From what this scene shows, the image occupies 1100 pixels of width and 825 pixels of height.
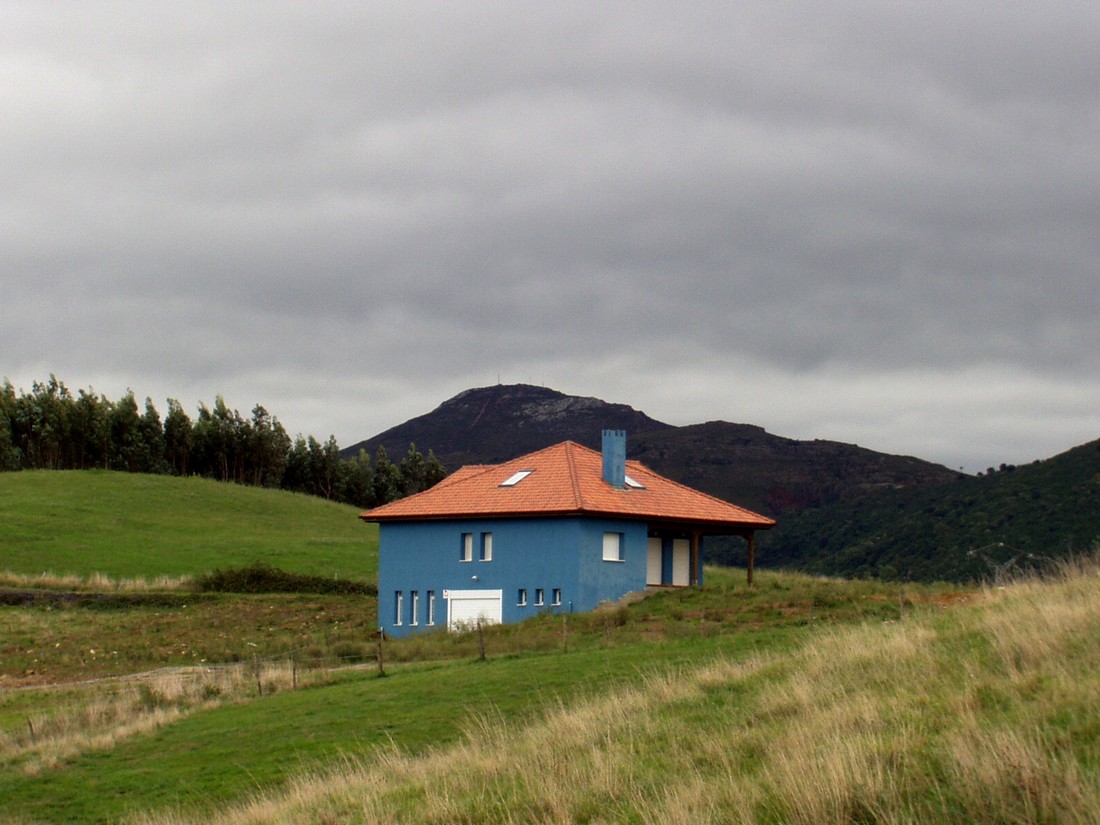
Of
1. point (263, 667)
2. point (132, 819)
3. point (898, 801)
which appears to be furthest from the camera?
point (263, 667)

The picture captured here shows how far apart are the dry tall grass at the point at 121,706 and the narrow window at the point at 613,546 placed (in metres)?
13.0

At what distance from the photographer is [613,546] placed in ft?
144

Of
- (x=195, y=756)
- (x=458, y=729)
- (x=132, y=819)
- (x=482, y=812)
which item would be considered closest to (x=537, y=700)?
(x=458, y=729)

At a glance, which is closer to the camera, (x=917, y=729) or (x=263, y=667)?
(x=917, y=729)

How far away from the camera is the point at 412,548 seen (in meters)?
46.1

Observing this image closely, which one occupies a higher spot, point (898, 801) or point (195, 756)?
point (898, 801)

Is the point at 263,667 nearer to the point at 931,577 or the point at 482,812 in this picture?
the point at 482,812

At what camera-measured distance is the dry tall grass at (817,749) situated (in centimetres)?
909

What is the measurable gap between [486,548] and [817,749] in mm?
34376

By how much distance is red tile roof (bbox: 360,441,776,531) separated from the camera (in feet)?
143

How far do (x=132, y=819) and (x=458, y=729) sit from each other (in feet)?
17.0

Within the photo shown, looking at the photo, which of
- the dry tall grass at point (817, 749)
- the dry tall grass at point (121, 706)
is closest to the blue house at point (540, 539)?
the dry tall grass at point (121, 706)

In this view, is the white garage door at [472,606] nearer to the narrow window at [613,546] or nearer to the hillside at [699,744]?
the narrow window at [613,546]

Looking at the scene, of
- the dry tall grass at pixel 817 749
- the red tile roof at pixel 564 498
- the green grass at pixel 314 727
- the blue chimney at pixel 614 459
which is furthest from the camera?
the blue chimney at pixel 614 459
